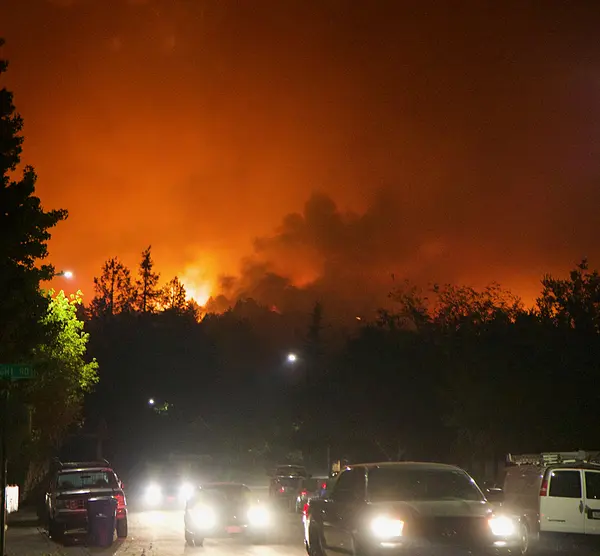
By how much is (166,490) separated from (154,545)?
20.7m

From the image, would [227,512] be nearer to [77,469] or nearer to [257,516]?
[257,516]

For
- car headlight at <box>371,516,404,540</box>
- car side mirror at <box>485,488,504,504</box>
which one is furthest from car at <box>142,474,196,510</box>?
car headlight at <box>371,516,404,540</box>

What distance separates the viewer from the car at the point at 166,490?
43438 mm

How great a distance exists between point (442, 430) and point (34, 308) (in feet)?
118

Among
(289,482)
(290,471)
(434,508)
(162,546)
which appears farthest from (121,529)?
(290,471)

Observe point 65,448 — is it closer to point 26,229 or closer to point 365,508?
point 26,229

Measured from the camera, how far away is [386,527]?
11.3 metres

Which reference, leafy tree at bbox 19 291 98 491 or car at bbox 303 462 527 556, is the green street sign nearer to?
car at bbox 303 462 527 556

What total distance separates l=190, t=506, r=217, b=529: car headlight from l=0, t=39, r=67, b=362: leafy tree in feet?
19.1

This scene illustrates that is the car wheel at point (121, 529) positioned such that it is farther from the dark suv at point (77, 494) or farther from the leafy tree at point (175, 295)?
the leafy tree at point (175, 295)

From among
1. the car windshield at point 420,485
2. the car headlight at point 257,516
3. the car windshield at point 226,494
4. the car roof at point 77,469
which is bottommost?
the car headlight at point 257,516

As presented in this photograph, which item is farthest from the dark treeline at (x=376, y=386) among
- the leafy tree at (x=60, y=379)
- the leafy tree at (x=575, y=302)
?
the leafy tree at (x=60, y=379)

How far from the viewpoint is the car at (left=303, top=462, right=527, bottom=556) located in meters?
11.1

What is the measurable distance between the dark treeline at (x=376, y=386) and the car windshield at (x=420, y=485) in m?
28.4
